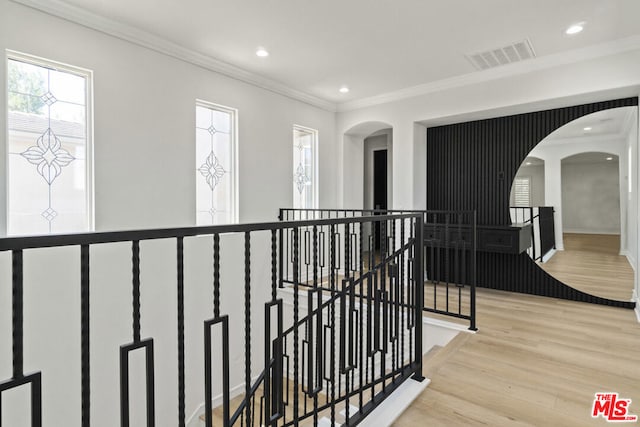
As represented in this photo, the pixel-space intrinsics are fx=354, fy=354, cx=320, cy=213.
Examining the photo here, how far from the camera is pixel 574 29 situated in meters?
3.21

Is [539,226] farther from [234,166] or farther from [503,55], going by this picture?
[234,166]

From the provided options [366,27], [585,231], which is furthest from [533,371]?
[366,27]

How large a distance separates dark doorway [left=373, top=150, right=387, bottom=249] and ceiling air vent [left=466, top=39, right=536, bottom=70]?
3.75 m

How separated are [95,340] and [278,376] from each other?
8.15ft

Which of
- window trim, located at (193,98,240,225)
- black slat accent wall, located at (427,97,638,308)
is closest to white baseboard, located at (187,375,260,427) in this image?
window trim, located at (193,98,240,225)

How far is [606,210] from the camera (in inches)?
156

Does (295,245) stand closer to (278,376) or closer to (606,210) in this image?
(278,376)

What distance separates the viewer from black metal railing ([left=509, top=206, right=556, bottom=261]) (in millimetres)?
4328

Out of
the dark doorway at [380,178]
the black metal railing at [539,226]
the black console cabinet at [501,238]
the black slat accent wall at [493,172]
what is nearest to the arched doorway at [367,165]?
the dark doorway at [380,178]

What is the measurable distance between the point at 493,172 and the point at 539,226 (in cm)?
87

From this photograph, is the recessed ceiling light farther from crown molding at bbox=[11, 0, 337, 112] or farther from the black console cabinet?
crown molding at bbox=[11, 0, 337, 112]

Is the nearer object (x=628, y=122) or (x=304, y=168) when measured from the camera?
(x=628, y=122)

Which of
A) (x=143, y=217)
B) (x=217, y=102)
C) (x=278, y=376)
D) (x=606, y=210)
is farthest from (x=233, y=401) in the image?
(x=606, y=210)

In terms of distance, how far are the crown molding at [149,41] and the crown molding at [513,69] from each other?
1.30m
